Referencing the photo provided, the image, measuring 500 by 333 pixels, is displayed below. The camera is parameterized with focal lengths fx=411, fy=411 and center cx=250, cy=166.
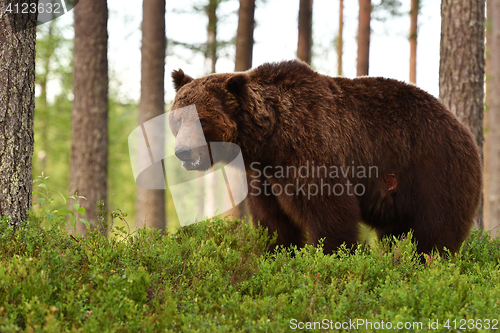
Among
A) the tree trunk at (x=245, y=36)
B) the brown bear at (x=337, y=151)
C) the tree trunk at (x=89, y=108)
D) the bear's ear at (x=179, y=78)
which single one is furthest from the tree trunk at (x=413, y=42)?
the bear's ear at (x=179, y=78)

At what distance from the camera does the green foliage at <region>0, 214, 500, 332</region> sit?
2.62 metres

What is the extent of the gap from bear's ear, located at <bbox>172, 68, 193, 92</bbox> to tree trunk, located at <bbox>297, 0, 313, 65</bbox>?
7.04m

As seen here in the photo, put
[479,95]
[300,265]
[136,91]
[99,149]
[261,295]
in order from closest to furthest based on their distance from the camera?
[261,295] < [300,265] < [479,95] < [99,149] < [136,91]

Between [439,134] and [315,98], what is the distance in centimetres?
151

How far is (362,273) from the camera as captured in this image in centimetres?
350

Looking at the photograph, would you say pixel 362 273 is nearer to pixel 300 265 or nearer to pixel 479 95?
pixel 300 265

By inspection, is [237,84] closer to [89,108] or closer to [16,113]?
[16,113]

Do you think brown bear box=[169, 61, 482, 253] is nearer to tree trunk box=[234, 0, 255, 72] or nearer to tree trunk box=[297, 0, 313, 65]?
tree trunk box=[234, 0, 255, 72]

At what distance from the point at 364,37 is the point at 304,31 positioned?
91.5 inches

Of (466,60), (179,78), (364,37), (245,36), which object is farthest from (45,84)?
(466,60)

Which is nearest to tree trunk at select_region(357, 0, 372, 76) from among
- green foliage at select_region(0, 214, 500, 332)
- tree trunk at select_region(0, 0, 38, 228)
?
green foliage at select_region(0, 214, 500, 332)

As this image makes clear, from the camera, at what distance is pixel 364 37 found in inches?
488

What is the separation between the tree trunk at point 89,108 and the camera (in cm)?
713

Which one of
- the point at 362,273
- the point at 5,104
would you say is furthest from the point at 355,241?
the point at 5,104
